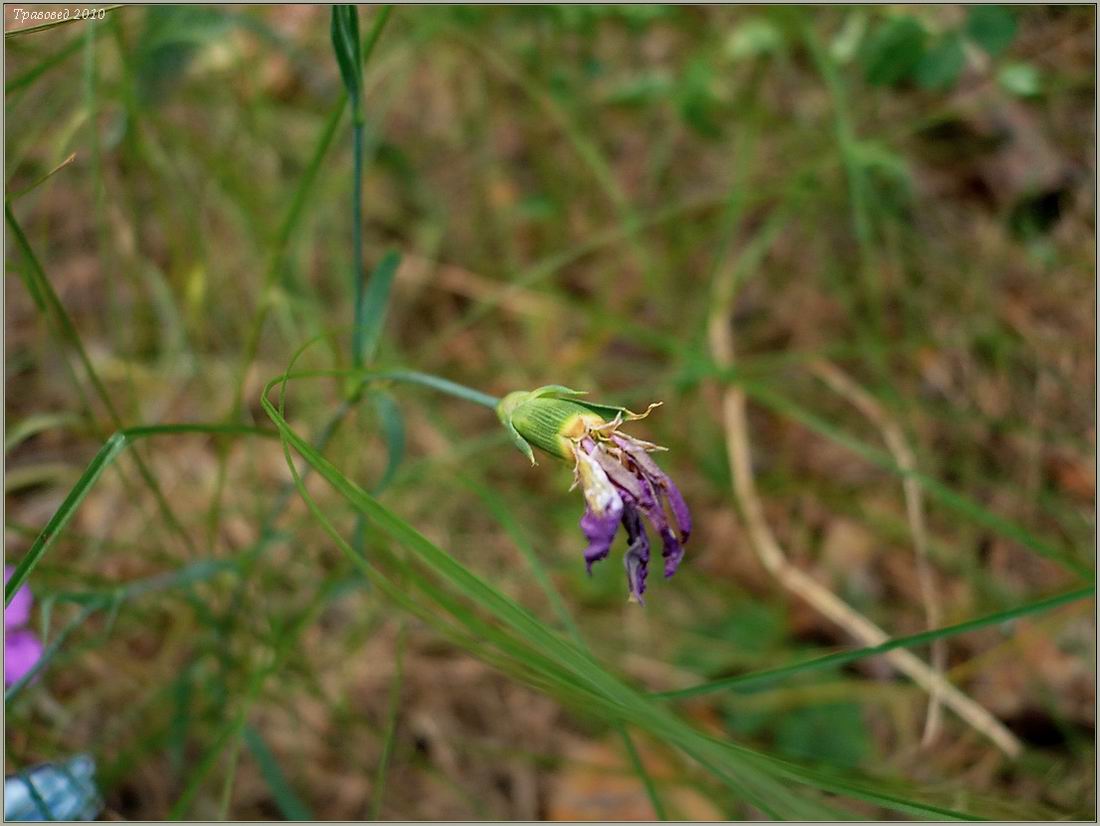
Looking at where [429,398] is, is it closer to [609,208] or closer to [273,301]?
[273,301]

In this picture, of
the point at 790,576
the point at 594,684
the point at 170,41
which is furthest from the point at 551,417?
the point at 170,41

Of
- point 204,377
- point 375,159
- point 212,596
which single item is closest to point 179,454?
point 204,377

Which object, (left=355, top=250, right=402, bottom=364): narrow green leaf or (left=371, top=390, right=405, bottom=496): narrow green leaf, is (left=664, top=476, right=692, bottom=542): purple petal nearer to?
(left=371, top=390, right=405, bottom=496): narrow green leaf

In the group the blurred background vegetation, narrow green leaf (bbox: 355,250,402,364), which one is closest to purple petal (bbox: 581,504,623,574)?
narrow green leaf (bbox: 355,250,402,364)

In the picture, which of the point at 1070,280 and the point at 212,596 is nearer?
the point at 212,596

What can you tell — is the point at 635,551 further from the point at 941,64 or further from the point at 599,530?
the point at 941,64

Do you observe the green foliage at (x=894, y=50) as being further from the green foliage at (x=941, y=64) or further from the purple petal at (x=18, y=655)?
the purple petal at (x=18, y=655)

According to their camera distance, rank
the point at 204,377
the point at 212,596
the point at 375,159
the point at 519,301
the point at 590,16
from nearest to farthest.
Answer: the point at 212,596
the point at 590,16
the point at 204,377
the point at 519,301
the point at 375,159
